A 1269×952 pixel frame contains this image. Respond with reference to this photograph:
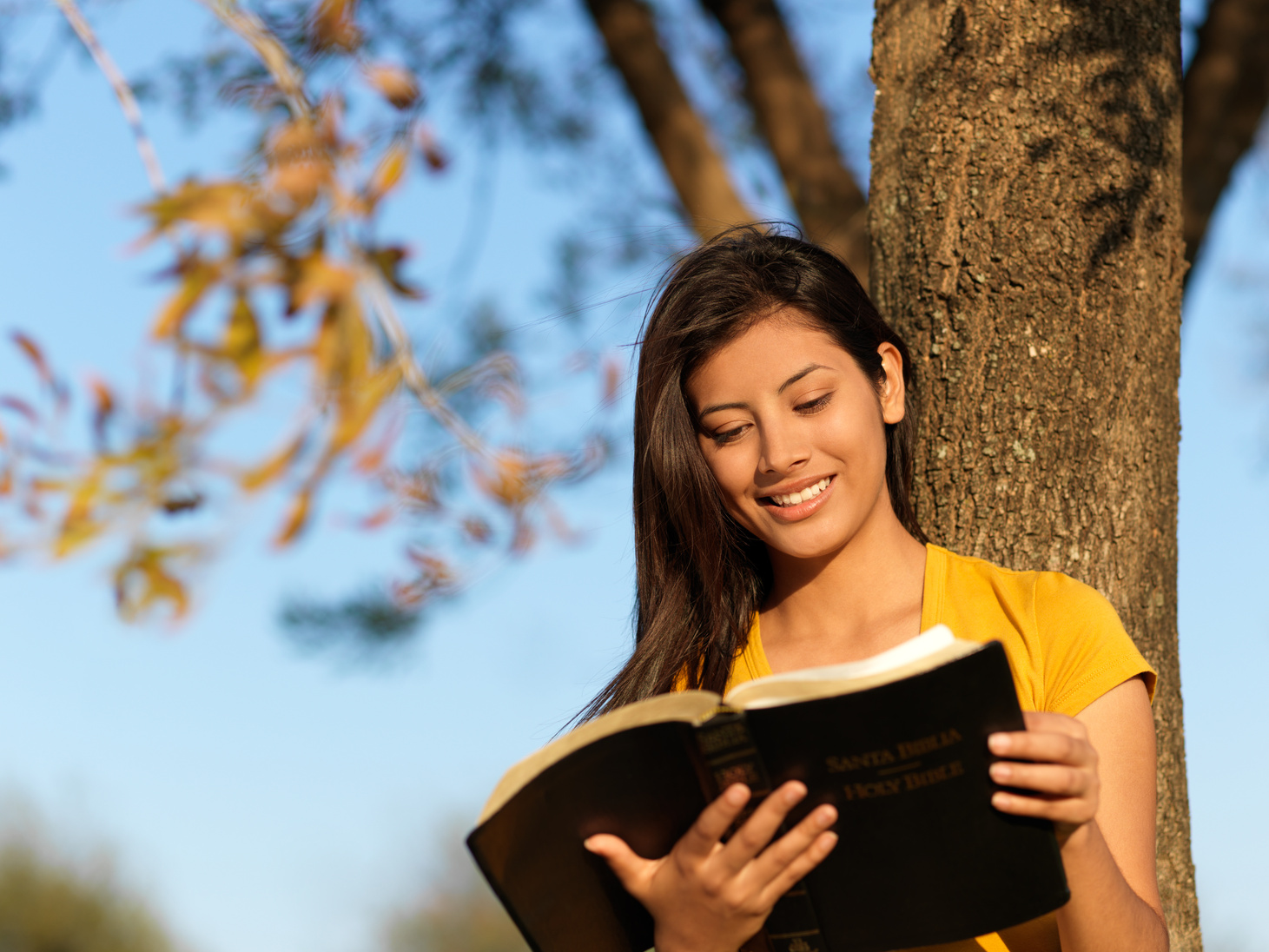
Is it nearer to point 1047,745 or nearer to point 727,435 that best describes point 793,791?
point 1047,745

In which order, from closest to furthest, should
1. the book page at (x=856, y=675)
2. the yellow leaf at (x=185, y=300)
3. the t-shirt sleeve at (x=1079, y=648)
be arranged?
the book page at (x=856, y=675) < the t-shirt sleeve at (x=1079, y=648) < the yellow leaf at (x=185, y=300)

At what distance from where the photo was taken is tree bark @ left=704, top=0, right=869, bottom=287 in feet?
13.3

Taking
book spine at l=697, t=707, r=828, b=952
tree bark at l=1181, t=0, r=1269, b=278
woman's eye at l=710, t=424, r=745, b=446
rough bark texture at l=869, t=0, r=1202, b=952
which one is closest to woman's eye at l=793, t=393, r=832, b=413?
woman's eye at l=710, t=424, r=745, b=446

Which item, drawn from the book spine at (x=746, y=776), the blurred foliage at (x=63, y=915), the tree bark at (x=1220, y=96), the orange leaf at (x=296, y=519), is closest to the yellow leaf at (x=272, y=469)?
the orange leaf at (x=296, y=519)

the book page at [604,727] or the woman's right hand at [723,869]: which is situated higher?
the book page at [604,727]

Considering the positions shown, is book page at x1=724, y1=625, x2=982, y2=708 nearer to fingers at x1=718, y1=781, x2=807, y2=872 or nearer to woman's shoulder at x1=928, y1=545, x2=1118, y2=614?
fingers at x1=718, y1=781, x2=807, y2=872

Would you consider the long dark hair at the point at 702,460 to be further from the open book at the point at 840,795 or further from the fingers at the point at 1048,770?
the fingers at the point at 1048,770

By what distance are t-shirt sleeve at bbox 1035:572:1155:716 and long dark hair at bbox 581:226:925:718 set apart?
16.9 inches

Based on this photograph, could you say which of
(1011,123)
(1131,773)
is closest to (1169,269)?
(1011,123)

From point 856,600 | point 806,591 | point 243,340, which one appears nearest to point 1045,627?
point 856,600

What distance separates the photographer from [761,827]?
1405 millimetres

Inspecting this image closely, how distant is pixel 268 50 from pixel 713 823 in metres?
2.46

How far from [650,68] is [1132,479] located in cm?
252

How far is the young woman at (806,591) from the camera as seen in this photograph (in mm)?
1450
